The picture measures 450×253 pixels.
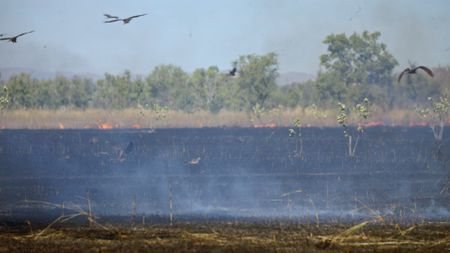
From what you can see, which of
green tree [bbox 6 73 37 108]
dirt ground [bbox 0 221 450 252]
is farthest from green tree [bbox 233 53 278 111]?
dirt ground [bbox 0 221 450 252]

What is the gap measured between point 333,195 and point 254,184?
666 cm

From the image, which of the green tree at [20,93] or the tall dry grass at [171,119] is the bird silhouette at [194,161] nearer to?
the tall dry grass at [171,119]

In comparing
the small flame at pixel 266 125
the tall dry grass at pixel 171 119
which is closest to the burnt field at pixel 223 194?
the tall dry grass at pixel 171 119

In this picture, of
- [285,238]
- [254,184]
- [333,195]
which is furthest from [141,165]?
[285,238]

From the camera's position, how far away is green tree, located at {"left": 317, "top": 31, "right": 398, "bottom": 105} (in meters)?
120

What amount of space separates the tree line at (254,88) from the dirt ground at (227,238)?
8767 cm

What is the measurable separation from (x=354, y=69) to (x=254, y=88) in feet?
47.8

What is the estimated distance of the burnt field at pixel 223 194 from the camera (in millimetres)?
24094

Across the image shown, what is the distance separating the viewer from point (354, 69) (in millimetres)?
125375

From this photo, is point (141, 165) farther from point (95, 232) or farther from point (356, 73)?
point (356, 73)

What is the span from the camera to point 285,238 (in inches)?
958

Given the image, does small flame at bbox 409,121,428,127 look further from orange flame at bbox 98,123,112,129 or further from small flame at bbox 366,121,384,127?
orange flame at bbox 98,123,112,129

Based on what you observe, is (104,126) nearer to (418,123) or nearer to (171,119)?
(171,119)

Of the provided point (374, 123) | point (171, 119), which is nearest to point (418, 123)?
point (374, 123)
